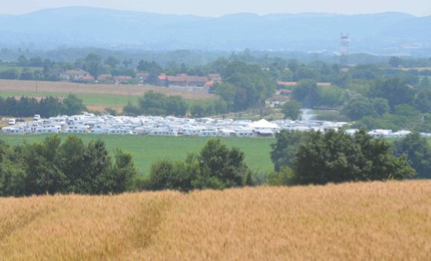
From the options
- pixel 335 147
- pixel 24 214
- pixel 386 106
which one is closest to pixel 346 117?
pixel 386 106

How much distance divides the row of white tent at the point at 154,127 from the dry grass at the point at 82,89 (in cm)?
2806

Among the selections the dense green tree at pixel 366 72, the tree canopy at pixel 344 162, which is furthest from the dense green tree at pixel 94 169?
the dense green tree at pixel 366 72

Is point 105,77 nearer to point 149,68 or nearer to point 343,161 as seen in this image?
point 149,68

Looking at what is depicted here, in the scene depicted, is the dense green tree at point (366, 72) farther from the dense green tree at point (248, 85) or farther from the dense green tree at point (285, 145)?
the dense green tree at point (285, 145)

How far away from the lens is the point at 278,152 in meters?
56.5

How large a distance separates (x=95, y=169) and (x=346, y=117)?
69614 mm

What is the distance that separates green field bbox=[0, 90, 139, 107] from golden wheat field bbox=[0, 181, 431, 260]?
79.7 meters

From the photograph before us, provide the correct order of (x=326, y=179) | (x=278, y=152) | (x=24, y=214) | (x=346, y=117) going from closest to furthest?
1. (x=24, y=214)
2. (x=326, y=179)
3. (x=278, y=152)
4. (x=346, y=117)

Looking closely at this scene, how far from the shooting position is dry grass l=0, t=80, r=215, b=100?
358 feet

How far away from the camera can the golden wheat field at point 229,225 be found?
1339cm

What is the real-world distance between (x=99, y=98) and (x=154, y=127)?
105 feet

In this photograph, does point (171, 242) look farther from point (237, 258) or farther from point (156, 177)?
point (156, 177)

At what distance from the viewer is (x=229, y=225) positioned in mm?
15852

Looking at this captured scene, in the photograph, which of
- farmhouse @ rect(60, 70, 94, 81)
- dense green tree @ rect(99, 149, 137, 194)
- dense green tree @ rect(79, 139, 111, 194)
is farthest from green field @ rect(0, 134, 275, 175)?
farmhouse @ rect(60, 70, 94, 81)
